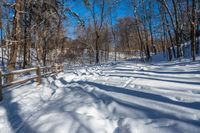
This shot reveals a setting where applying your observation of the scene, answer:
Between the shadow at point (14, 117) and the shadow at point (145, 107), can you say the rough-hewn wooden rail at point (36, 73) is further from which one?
the shadow at point (145, 107)

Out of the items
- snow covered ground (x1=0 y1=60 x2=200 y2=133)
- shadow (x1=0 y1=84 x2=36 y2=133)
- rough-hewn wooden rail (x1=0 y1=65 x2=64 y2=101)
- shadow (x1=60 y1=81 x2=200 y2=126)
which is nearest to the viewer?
snow covered ground (x1=0 y1=60 x2=200 y2=133)

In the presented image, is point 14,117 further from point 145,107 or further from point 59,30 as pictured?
point 59,30

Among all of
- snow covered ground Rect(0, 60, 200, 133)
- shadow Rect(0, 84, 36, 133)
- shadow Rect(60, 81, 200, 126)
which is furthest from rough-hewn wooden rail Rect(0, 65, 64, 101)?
shadow Rect(60, 81, 200, 126)

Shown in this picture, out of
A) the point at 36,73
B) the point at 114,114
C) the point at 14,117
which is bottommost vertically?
the point at 14,117

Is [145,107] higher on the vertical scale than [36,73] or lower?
lower

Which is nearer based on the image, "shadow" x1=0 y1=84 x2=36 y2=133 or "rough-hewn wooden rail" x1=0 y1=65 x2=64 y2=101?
"shadow" x1=0 y1=84 x2=36 y2=133

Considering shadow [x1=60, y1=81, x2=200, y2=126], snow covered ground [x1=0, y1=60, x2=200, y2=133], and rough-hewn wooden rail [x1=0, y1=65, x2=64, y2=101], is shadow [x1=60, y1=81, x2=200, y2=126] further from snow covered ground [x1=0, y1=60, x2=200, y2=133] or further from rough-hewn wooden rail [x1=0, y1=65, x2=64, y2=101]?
rough-hewn wooden rail [x1=0, y1=65, x2=64, y2=101]

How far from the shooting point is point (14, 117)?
5148 mm

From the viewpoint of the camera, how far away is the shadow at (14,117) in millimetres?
4231

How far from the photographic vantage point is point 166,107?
4328 mm

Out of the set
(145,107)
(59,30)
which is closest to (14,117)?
(145,107)

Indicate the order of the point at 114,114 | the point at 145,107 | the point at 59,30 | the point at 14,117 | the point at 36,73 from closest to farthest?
1. the point at 114,114
2. the point at 145,107
3. the point at 14,117
4. the point at 36,73
5. the point at 59,30

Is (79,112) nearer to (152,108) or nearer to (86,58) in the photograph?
(152,108)

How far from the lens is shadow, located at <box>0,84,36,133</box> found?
4231 mm
